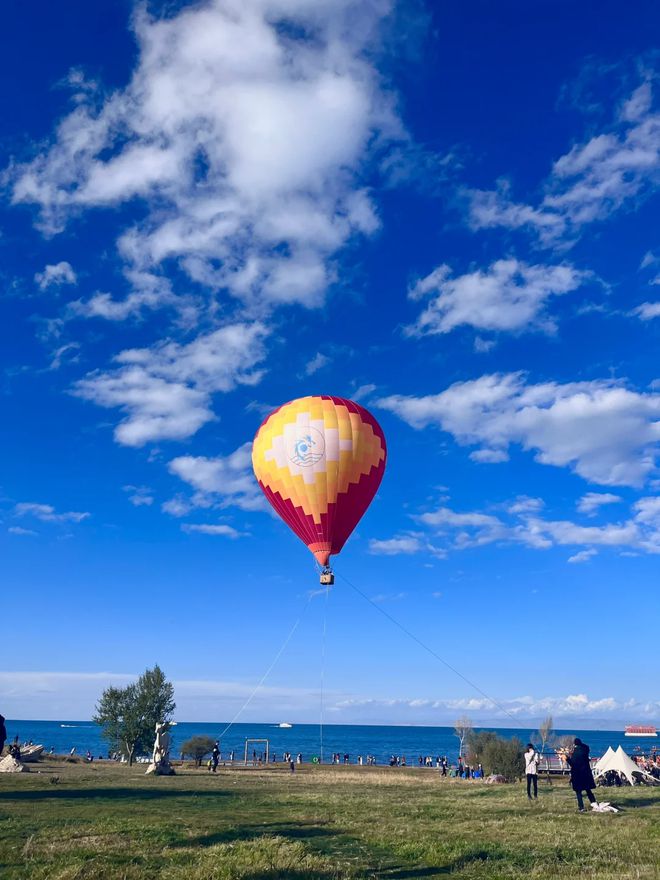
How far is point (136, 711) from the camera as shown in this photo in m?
53.1

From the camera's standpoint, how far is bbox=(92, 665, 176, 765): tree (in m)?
53.0

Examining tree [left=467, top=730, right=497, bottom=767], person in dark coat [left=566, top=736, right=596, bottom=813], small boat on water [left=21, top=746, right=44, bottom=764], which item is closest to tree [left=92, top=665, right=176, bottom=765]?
small boat on water [left=21, top=746, right=44, bottom=764]

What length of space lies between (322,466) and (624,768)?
73.9ft

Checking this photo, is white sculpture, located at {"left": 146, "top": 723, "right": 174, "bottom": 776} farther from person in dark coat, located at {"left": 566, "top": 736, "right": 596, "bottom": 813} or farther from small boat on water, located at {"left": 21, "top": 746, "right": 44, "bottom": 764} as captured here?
person in dark coat, located at {"left": 566, "top": 736, "right": 596, "bottom": 813}

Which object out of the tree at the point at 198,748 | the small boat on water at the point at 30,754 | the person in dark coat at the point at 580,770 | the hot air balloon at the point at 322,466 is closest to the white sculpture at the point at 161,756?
the hot air balloon at the point at 322,466

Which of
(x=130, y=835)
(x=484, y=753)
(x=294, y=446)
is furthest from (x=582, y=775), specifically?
(x=484, y=753)

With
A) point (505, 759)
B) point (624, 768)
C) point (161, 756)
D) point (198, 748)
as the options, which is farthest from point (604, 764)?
point (198, 748)

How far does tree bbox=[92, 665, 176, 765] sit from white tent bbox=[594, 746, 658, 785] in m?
32.0

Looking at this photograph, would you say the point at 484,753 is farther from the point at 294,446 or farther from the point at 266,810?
the point at 266,810

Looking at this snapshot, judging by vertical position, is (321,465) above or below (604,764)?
above

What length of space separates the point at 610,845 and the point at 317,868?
22.0 ft

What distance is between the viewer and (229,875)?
1068cm

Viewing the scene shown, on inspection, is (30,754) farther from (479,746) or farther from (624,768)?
(624,768)

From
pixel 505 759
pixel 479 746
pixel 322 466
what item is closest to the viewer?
pixel 322 466
